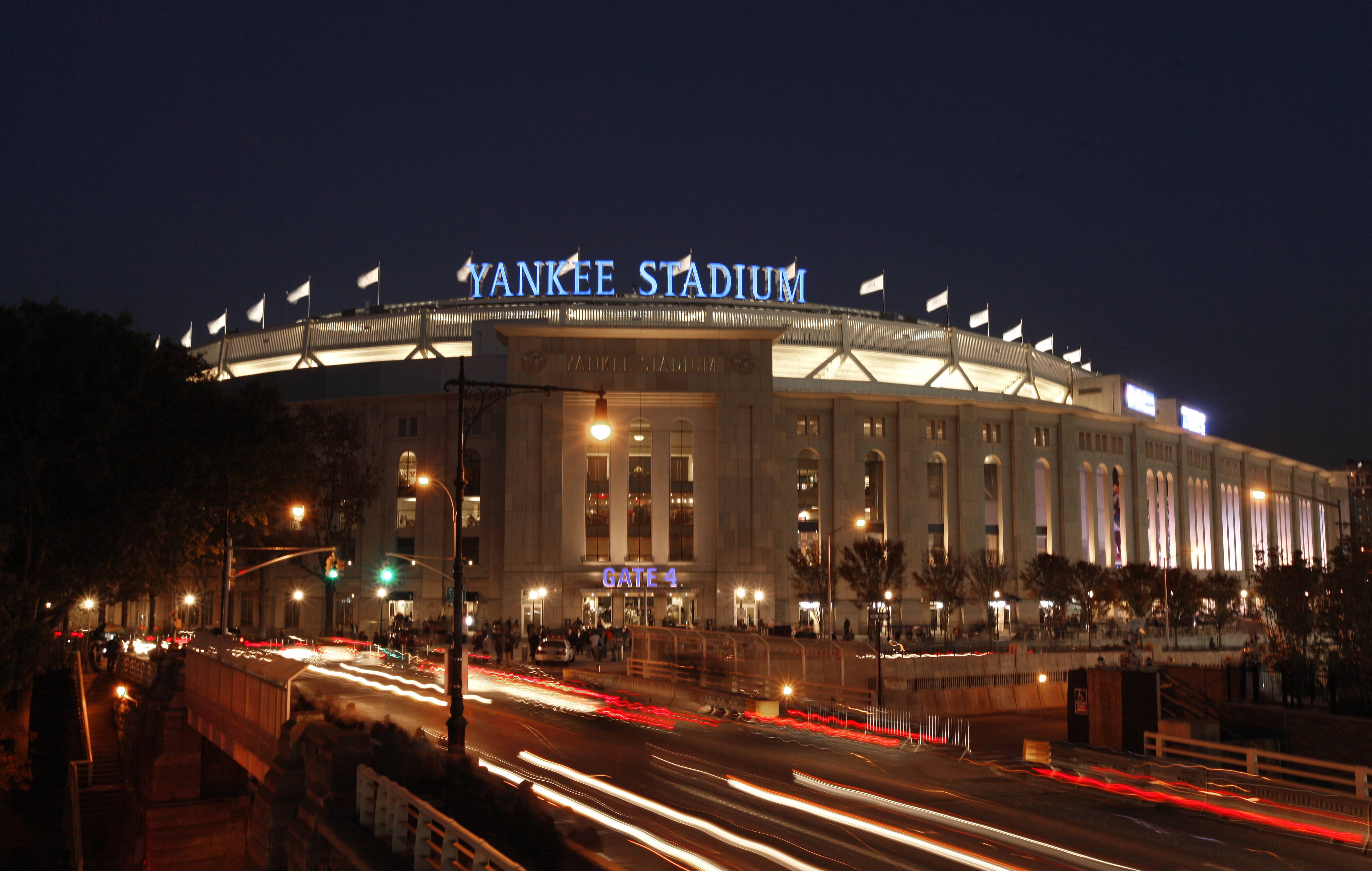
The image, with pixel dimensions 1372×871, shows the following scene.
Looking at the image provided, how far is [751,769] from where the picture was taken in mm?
22844

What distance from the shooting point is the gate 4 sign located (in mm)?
72250

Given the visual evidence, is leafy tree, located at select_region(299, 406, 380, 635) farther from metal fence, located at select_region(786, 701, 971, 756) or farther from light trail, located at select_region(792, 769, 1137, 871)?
light trail, located at select_region(792, 769, 1137, 871)

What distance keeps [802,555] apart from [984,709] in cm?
2574

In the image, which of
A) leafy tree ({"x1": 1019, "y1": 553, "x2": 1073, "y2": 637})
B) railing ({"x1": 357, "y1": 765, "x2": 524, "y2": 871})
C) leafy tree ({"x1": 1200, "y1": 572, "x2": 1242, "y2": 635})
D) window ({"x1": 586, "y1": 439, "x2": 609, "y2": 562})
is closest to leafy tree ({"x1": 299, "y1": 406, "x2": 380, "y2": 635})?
window ({"x1": 586, "y1": 439, "x2": 609, "y2": 562})

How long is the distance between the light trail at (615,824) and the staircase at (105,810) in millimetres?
21634

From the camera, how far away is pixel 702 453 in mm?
74625

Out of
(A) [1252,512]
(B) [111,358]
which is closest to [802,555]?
(B) [111,358]

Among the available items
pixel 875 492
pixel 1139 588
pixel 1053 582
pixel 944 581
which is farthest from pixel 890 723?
pixel 875 492

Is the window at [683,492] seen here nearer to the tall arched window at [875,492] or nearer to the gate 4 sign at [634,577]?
the gate 4 sign at [634,577]

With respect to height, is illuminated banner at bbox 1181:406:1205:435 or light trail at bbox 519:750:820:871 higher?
illuminated banner at bbox 1181:406:1205:435

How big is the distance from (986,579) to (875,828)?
62360 millimetres

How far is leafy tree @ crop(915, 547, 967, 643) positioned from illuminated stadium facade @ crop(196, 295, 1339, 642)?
615cm

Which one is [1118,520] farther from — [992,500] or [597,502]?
[597,502]

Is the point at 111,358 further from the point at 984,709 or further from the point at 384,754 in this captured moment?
the point at 984,709
